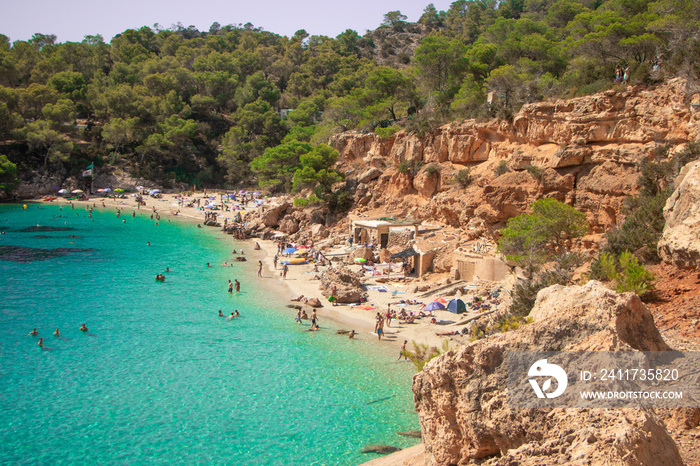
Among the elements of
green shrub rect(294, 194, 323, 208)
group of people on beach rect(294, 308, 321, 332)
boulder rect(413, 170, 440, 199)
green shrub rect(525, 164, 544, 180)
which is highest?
green shrub rect(525, 164, 544, 180)

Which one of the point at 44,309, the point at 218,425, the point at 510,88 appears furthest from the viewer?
the point at 510,88

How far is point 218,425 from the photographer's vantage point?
13.9m

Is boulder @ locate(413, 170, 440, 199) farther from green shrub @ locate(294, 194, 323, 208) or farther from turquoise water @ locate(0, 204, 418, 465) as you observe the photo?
turquoise water @ locate(0, 204, 418, 465)

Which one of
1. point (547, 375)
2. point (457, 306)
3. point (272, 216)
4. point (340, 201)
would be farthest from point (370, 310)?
point (272, 216)

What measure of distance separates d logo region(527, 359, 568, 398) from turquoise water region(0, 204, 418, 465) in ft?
28.6

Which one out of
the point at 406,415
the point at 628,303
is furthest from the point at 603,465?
the point at 406,415

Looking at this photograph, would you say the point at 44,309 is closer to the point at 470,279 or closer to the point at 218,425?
the point at 218,425

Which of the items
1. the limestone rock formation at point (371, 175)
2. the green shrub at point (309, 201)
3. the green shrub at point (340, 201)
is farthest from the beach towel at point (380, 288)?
the green shrub at point (309, 201)

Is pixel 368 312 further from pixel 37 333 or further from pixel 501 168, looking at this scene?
pixel 37 333

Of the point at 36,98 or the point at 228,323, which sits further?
the point at 36,98

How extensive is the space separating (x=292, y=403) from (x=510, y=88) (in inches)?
1091

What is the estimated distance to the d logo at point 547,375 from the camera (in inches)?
181

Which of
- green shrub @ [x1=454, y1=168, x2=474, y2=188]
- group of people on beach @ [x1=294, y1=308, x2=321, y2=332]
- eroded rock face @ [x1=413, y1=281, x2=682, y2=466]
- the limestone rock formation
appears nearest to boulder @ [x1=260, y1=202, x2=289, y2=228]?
the limestone rock formation

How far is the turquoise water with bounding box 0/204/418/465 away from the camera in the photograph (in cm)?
1300
